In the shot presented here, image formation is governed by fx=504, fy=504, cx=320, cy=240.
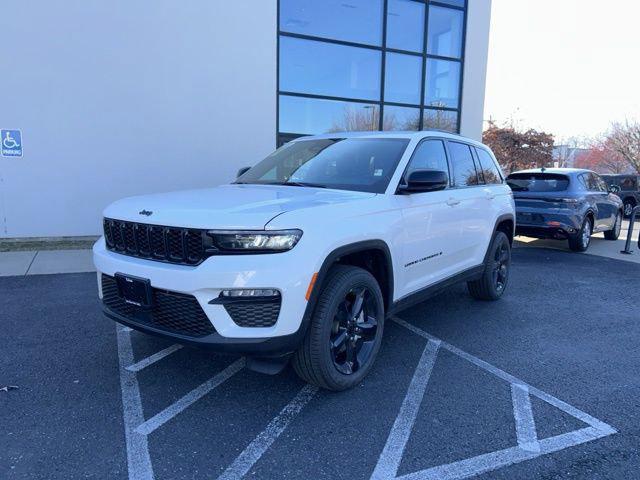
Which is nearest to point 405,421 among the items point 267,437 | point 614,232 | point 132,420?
point 267,437

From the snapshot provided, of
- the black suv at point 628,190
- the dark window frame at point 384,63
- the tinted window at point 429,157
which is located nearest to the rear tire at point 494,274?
the tinted window at point 429,157

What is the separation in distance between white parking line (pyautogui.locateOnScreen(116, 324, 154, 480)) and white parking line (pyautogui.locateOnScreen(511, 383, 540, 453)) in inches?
81.4

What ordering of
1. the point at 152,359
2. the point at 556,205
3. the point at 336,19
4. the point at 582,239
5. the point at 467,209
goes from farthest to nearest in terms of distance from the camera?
the point at 336,19 → the point at 582,239 → the point at 556,205 → the point at 467,209 → the point at 152,359

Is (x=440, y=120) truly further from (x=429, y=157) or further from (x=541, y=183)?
(x=429, y=157)

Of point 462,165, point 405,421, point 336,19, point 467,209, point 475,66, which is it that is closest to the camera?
point 405,421

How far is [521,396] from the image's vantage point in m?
3.49

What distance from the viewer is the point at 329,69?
1108 centimetres

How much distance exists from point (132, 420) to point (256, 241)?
1.36 metres

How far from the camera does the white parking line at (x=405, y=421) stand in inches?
105

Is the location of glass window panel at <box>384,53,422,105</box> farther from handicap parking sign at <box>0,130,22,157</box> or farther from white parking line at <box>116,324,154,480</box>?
white parking line at <box>116,324,154,480</box>

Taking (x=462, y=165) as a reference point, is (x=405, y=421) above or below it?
below

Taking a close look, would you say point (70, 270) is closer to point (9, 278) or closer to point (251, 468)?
point (9, 278)

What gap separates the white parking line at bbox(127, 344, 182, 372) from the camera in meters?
3.83

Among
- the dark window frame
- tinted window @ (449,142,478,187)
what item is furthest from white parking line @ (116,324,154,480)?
the dark window frame
